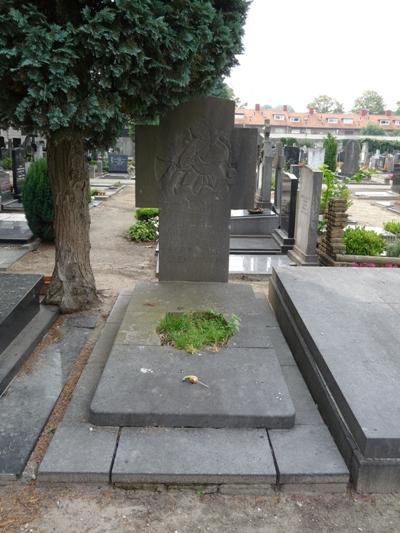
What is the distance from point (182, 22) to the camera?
3713 millimetres

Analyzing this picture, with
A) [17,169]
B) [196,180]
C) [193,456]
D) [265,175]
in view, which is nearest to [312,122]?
[265,175]

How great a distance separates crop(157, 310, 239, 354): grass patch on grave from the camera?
382 cm

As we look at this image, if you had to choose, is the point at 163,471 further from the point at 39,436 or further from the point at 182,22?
the point at 182,22

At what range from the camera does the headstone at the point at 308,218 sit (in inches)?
311

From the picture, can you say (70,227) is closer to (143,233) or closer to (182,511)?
(182,511)

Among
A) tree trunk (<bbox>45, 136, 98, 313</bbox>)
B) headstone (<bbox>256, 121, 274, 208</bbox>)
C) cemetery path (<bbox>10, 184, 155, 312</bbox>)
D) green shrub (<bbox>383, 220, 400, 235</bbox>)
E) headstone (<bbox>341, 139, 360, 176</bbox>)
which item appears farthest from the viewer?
headstone (<bbox>341, 139, 360, 176</bbox>)

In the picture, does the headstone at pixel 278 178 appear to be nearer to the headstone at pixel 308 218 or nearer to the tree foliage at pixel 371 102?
the headstone at pixel 308 218

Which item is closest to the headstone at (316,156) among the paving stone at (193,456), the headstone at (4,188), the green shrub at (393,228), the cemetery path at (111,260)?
the green shrub at (393,228)

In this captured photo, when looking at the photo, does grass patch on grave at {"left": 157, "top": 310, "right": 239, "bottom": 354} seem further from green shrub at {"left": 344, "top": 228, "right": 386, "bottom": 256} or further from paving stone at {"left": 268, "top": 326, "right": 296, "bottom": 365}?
green shrub at {"left": 344, "top": 228, "right": 386, "bottom": 256}

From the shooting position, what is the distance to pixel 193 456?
2.82 m

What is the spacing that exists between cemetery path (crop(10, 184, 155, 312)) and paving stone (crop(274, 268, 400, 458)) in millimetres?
2284

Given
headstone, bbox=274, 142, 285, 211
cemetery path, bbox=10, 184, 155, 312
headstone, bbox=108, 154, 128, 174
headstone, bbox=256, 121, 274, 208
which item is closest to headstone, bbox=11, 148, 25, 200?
cemetery path, bbox=10, 184, 155, 312

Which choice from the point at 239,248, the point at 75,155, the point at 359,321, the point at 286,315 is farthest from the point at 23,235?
the point at 359,321

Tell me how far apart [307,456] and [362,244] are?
5847mm
